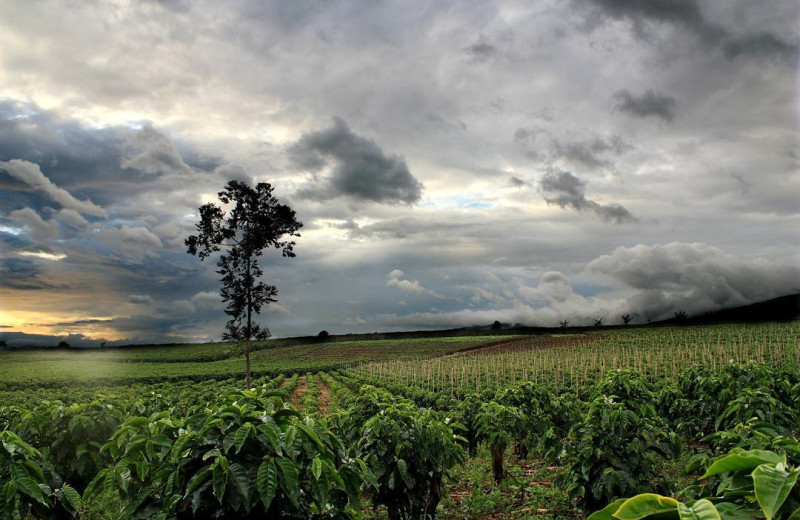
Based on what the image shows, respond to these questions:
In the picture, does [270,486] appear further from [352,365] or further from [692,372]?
[352,365]

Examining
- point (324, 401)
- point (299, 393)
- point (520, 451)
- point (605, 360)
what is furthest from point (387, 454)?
point (605, 360)

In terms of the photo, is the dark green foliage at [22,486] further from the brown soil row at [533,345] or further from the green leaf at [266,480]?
the brown soil row at [533,345]

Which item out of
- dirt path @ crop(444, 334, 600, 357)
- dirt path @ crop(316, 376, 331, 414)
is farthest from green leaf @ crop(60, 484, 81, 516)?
dirt path @ crop(444, 334, 600, 357)

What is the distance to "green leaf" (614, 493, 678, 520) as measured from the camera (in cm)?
125

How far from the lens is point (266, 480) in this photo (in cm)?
312

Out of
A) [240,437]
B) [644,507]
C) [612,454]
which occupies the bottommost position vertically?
[612,454]

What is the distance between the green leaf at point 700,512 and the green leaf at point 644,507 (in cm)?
3

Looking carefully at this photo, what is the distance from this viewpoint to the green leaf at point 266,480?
10.0ft

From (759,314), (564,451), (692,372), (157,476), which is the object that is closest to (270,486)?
(157,476)

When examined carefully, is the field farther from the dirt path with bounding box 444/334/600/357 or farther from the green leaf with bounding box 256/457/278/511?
the dirt path with bounding box 444/334/600/357

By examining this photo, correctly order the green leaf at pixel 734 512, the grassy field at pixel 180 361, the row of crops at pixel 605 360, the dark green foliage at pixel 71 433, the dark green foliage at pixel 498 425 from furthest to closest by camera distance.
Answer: the grassy field at pixel 180 361 < the row of crops at pixel 605 360 < the dark green foliage at pixel 498 425 < the dark green foliage at pixel 71 433 < the green leaf at pixel 734 512

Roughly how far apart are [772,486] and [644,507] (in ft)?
1.32

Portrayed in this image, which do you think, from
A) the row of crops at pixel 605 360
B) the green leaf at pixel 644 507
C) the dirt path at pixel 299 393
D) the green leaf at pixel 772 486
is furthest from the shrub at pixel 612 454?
the dirt path at pixel 299 393

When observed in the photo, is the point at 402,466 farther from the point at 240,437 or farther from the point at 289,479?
the point at 240,437
